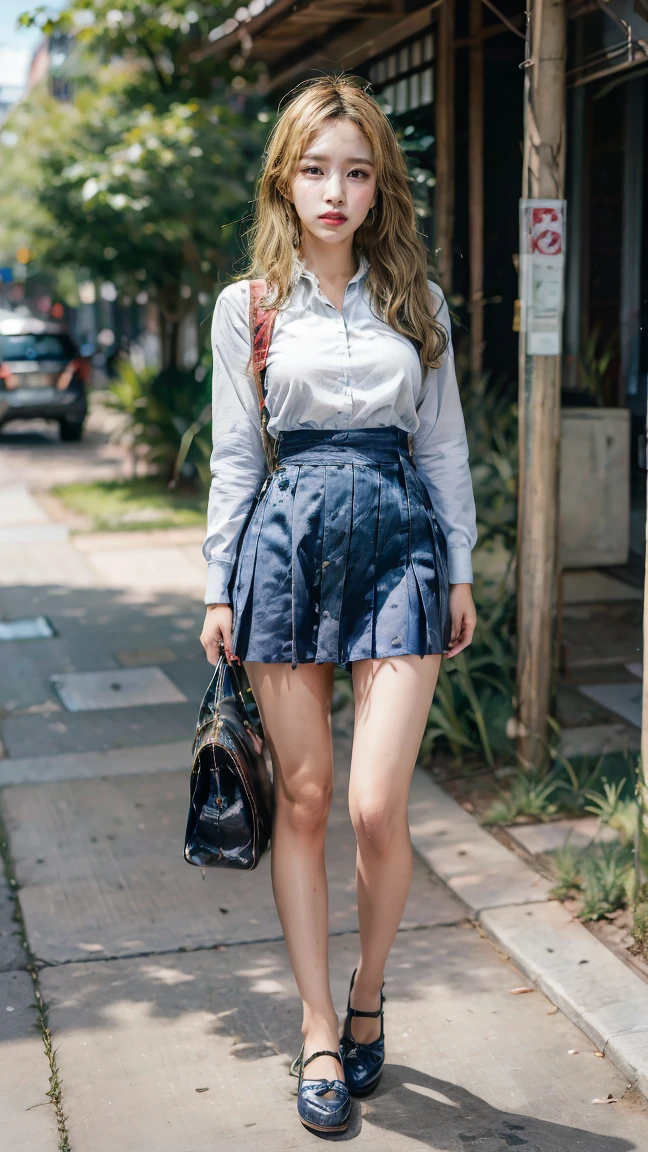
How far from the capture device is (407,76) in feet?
21.3

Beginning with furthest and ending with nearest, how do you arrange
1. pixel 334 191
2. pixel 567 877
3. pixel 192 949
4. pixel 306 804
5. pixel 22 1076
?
1. pixel 567 877
2. pixel 192 949
3. pixel 22 1076
4. pixel 306 804
5. pixel 334 191

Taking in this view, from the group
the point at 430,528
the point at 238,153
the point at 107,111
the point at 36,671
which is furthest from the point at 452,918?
the point at 107,111

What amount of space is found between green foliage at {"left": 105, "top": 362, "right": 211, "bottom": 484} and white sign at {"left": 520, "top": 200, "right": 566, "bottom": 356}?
25.7 feet

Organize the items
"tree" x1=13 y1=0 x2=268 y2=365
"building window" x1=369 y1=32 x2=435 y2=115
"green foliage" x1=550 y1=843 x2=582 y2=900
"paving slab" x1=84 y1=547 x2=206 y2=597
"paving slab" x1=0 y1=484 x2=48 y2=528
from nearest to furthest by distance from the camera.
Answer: "green foliage" x1=550 y1=843 x2=582 y2=900
"building window" x1=369 y1=32 x2=435 y2=115
"paving slab" x1=84 y1=547 x2=206 y2=597
"tree" x1=13 y1=0 x2=268 y2=365
"paving slab" x1=0 y1=484 x2=48 y2=528

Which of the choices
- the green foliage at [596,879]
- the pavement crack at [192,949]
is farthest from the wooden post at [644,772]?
the pavement crack at [192,949]

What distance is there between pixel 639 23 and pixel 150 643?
4.13 meters

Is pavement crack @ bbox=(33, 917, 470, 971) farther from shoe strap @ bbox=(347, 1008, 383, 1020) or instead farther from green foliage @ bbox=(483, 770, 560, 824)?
shoe strap @ bbox=(347, 1008, 383, 1020)

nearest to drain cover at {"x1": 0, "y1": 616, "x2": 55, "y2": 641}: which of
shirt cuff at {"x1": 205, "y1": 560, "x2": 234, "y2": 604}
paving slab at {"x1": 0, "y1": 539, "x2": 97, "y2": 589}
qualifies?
paving slab at {"x1": 0, "y1": 539, "x2": 97, "y2": 589}

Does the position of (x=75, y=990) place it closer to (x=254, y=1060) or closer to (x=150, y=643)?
(x=254, y=1060)

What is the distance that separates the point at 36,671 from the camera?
21.3 feet

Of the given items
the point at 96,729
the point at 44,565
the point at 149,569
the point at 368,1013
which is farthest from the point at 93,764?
the point at 44,565

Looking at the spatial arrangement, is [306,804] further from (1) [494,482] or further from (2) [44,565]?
(2) [44,565]

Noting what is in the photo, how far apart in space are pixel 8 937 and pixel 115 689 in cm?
253

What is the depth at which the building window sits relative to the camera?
248 inches
